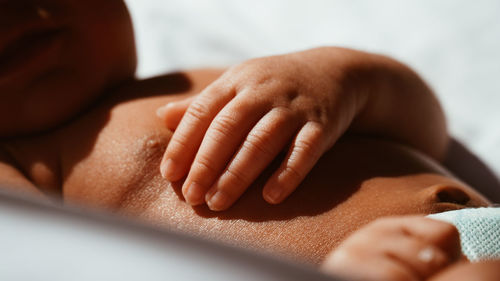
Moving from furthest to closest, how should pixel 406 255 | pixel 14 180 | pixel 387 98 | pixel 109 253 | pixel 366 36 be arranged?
pixel 366 36 < pixel 387 98 < pixel 14 180 < pixel 406 255 < pixel 109 253

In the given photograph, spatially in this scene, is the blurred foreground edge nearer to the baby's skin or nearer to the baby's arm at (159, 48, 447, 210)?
the baby's skin

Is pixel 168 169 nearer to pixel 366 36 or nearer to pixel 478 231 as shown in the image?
pixel 478 231

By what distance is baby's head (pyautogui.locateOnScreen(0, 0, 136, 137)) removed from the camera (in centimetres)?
70

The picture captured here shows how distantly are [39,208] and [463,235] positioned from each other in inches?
16.2

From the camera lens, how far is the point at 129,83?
804 mm

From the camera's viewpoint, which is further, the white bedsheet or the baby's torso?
the white bedsheet

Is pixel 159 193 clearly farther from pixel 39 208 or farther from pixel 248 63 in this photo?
pixel 39 208

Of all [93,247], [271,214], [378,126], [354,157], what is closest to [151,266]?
[93,247]

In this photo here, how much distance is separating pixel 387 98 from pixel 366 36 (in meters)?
0.40

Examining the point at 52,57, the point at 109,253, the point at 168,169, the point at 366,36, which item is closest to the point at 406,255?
the point at 109,253

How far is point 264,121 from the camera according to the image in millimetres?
565

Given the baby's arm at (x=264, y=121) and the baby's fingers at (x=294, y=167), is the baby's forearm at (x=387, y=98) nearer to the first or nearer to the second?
the baby's arm at (x=264, y=121)

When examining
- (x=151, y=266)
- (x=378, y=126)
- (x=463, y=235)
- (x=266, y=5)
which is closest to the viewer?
(x=151, y=266)

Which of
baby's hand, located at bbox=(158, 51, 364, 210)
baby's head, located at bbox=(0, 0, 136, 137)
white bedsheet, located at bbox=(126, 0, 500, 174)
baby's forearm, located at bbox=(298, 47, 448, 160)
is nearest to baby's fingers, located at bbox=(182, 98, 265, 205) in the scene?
baby's hand, located at bbox=(158, 51, 364, 210)
